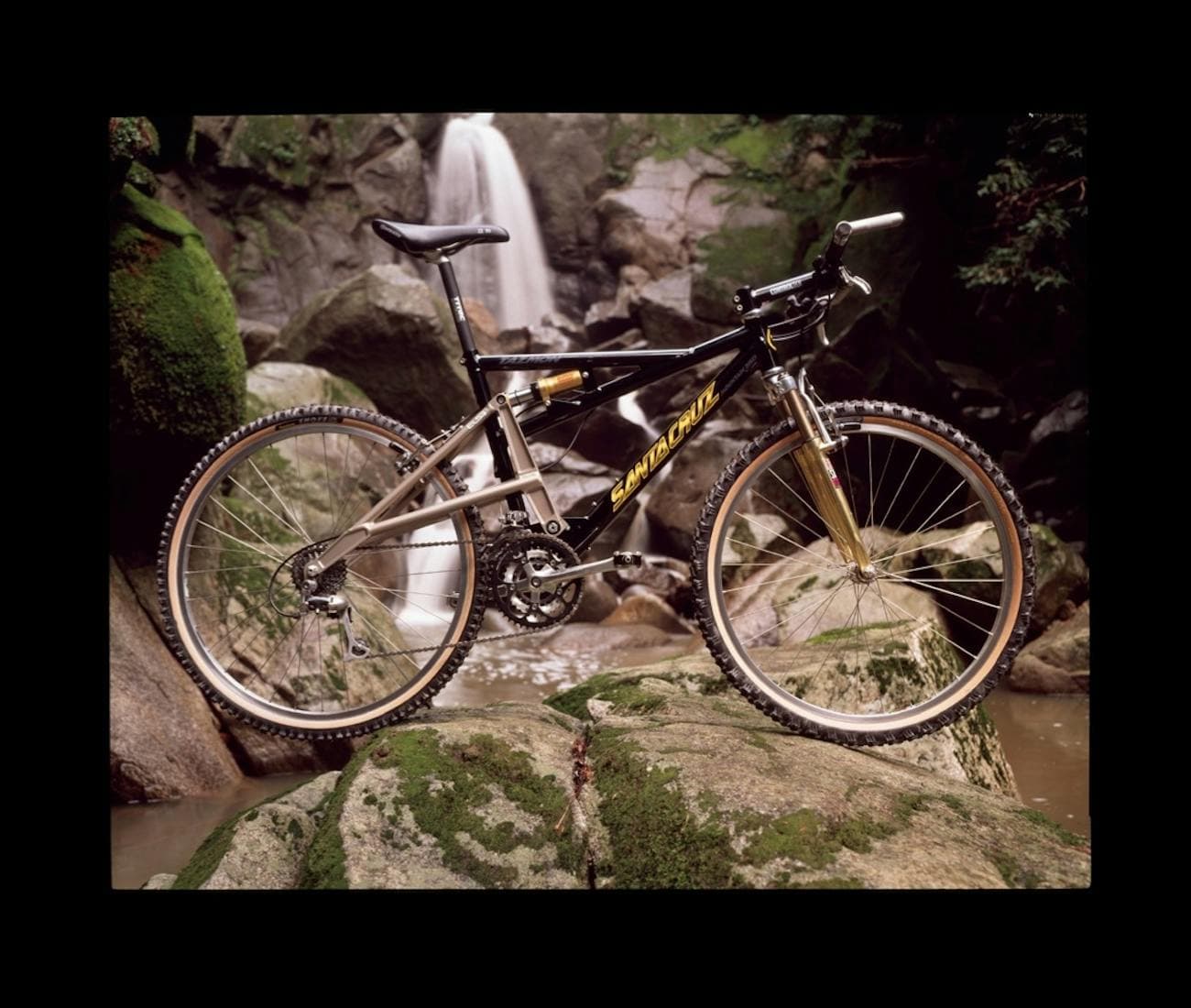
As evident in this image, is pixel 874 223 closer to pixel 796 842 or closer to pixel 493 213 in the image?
pixel 796 842

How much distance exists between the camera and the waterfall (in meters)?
13.0

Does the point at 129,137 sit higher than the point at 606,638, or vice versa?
the point at 129,137

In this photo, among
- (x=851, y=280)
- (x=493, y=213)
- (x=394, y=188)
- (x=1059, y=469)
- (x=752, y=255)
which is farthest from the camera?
(x=394, y=188)

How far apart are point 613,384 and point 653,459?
258 mm

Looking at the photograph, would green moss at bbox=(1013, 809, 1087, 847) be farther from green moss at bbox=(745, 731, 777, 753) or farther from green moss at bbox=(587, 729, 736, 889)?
green moss at bbox=(587, 729, 736, 889)

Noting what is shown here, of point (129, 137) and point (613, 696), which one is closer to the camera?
point (613, 696)

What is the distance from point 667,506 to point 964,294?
2.97 meters

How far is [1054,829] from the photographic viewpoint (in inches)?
96.3

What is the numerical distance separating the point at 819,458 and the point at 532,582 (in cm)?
89

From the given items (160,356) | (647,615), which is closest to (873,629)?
(160,356)

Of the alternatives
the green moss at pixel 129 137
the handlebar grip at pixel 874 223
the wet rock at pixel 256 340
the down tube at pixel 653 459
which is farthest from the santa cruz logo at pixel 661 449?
the wet rock at pixel 256 340

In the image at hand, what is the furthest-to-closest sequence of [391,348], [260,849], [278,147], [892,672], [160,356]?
1. [278,147]
2. [391,348]
3. [160,356]
4. [892,672]
5. [260,849]

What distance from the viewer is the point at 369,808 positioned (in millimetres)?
2318

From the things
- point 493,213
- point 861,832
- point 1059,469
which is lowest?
point 861,832
